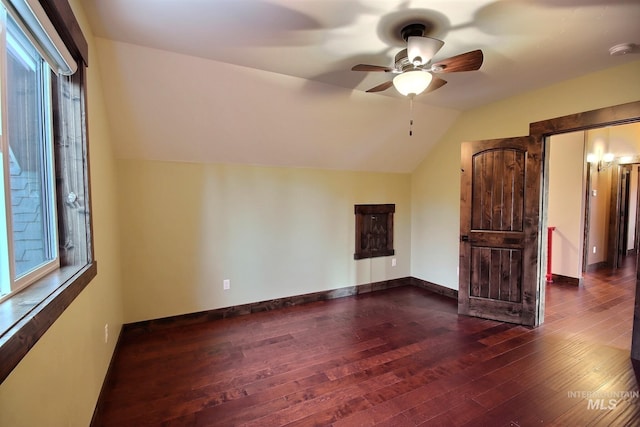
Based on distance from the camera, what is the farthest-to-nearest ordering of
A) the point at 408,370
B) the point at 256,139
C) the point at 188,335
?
the point at 256,139 < the point at 188,335 < the point at 408,370

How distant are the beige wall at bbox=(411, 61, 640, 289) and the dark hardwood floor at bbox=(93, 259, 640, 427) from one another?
3.34ft

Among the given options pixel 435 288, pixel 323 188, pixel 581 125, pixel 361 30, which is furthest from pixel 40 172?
pixel 435 288

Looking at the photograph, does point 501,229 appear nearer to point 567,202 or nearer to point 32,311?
point 567,202

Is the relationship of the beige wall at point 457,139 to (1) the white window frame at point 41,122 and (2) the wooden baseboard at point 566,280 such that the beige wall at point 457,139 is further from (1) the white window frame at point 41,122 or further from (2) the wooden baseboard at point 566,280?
(1) the white window frame at point 41,122

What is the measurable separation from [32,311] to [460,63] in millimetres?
2484

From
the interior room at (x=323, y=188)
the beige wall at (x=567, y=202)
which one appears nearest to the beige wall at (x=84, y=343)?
the interior room at (x=323, y=188)

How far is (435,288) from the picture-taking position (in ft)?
14.2

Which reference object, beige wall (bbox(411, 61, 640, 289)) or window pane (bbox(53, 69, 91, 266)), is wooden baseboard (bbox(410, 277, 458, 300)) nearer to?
beige wall (bbox(411, 61, 640, 289))

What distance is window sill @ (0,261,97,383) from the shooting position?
820 millimetres

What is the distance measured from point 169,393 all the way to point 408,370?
1801 millimetres

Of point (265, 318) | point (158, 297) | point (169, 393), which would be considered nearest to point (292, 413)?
point (169, 393)

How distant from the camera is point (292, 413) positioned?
1887mm

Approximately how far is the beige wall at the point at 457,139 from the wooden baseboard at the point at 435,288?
7 cm

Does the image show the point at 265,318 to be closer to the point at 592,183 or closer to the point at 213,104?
the point at 213,104
